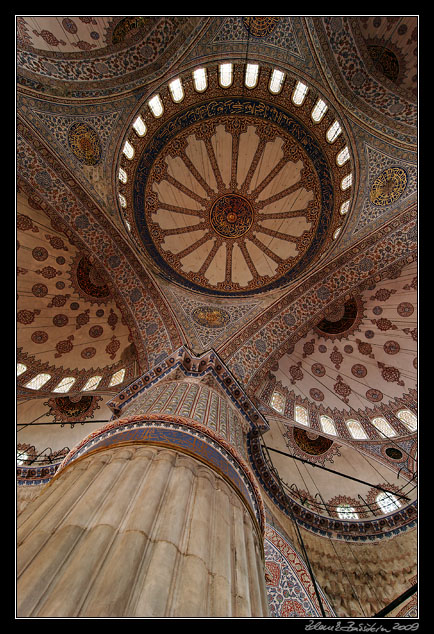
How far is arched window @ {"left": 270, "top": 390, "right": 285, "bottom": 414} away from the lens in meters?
8.58

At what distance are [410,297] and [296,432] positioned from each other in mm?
5319

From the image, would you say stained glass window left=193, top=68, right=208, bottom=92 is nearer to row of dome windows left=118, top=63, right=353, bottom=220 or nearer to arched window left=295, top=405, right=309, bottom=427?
row of dome windows left=118, top=63, right=353, bottom=220

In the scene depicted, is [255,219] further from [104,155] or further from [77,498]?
[77,498]

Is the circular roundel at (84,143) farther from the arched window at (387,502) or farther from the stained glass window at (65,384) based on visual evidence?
the arched window at (387,502)

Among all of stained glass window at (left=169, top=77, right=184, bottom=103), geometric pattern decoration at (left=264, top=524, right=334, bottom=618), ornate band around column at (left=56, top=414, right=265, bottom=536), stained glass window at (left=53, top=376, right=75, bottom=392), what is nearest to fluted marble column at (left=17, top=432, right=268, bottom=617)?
ornate band around column at (left=56, top=414, right=265, bottom=536)

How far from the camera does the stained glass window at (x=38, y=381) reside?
8176 mm

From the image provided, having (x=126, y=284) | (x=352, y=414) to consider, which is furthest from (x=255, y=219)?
(x=352, y=414)

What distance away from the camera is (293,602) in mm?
5469

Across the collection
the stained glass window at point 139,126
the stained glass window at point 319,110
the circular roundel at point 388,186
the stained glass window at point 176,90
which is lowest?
the circular roundel at point 388,186

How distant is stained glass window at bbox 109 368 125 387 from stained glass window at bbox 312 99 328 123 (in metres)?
8.22

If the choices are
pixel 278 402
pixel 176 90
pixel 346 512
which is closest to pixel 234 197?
pixel 176 90

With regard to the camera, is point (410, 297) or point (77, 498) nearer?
point (77, 498)

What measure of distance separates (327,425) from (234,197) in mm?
7255

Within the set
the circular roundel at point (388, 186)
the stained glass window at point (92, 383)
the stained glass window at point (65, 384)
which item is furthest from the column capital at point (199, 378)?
the circular roundel at point (388, 186)
